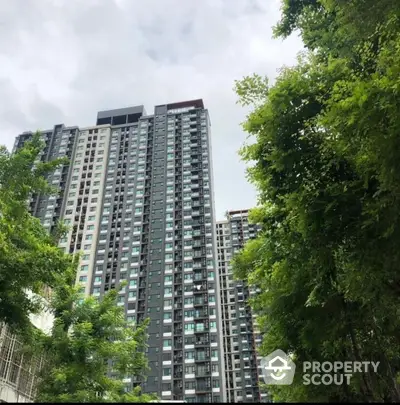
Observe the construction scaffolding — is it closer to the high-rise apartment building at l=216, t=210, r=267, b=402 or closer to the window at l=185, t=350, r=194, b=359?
the window at l=185, t=350, r=194, b=359

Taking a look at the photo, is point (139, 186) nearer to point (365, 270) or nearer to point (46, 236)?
point (46, 236)

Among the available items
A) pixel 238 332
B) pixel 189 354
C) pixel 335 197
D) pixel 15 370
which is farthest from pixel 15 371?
pixel 238 332

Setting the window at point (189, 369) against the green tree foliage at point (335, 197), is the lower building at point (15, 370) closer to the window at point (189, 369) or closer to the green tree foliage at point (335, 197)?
the green tree foliage at point (335, 197)

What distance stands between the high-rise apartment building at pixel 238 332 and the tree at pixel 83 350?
50446 mm

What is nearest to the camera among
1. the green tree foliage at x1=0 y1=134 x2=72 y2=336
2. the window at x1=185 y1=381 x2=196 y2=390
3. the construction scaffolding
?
the green tree foliage at x1=0 y1=134 x2=72 y2=336

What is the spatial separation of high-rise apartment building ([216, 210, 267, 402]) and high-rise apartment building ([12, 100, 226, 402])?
7.23 meters

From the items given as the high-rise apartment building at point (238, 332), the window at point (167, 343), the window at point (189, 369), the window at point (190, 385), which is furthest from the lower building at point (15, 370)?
the high-rise apartment building at point (238, 332)

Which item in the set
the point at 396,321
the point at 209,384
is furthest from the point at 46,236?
the point at 209,384

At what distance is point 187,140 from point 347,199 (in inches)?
2949

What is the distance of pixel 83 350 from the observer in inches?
491

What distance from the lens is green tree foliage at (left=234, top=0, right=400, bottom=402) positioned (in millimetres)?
6590

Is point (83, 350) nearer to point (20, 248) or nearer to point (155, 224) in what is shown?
point (20, 248)

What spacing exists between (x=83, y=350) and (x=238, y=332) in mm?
66153

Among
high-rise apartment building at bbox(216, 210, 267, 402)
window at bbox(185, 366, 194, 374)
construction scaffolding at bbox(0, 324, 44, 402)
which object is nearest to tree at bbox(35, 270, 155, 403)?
construction scaffolding at bbox(0, 324, 44, 402)
